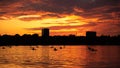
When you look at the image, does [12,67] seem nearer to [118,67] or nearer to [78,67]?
[78,67]

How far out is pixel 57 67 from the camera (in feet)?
243

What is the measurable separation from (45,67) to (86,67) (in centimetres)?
792

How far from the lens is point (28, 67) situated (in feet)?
241

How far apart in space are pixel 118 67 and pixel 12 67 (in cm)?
2036

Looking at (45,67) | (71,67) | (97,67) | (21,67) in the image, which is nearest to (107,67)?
(97,67)

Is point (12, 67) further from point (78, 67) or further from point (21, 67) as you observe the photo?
point (78, 67)

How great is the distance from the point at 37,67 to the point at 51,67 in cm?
274

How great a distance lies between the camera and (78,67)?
243 ft

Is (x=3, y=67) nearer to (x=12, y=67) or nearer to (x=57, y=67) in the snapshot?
(x=12, y=67)

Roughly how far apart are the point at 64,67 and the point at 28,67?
269 inches

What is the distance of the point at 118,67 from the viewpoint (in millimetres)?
74938

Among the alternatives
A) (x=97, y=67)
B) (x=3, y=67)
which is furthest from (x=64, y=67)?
(x=3, y=67)

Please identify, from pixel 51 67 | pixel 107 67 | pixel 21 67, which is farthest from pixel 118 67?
pixel 21 67

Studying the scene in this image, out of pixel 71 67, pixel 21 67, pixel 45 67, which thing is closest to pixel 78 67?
pixel 71 67
